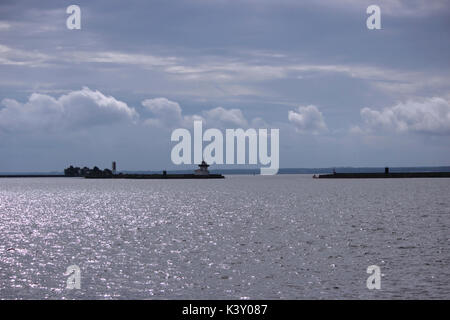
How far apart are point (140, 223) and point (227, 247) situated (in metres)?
27.5

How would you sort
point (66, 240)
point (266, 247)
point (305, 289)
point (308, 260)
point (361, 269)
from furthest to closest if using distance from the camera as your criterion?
point (66, 240) < point (266, 247) < point (308, 260) < point (361, 269) < point (305, 289)

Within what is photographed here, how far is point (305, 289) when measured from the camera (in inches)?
1160

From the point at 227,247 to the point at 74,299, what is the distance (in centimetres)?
2078

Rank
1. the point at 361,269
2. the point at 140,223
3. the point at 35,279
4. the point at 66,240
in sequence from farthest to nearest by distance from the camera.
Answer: the point at 140,223, the point at 66,240, the point at 361,269, the point at 35,279

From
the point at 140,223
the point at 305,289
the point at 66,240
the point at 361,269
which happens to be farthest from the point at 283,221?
the point at 305,289

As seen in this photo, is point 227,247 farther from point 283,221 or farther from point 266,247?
point 283,221

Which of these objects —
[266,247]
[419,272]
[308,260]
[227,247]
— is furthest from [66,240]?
[419,272]

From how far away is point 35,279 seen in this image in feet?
105

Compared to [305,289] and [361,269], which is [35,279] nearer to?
[305,289]

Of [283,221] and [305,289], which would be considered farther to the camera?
[283,221]
